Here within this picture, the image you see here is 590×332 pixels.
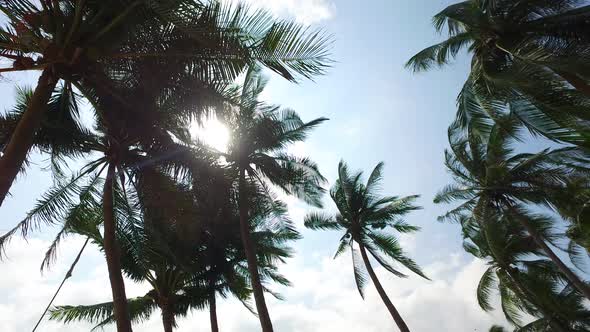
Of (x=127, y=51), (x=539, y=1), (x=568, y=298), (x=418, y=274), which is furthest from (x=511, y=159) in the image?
(x=127, y=51)

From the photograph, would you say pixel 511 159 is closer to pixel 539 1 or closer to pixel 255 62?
pixel 539 1

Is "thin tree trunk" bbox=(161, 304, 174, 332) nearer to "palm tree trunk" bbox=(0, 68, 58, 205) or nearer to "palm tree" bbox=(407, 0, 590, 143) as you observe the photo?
"palm tree trunk" bbox=(0, 68, 58, 205)

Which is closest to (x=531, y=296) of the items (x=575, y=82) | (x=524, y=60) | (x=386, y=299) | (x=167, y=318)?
(x=386, y=299)

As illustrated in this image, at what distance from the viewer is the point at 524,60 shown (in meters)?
9.81

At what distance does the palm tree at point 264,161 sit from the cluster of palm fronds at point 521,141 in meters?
5.88

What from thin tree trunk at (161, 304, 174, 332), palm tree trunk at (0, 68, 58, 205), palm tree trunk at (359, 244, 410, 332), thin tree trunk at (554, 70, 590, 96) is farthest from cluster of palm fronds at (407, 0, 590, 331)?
thin tree trunk at (161, 304, 174, 332)

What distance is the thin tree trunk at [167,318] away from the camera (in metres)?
15.5

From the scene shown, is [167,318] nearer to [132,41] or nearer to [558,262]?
[132,41]

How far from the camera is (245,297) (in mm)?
19484

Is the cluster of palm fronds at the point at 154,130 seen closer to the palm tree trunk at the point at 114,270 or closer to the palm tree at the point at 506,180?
the palm tree trunk at the point at 114,270

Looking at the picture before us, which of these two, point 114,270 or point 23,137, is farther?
point 114,270

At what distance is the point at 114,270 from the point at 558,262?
17.5m

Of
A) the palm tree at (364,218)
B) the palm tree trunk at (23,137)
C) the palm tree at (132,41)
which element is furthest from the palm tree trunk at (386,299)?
the palm tree trunk at (23,137)

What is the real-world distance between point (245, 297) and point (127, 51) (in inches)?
612
